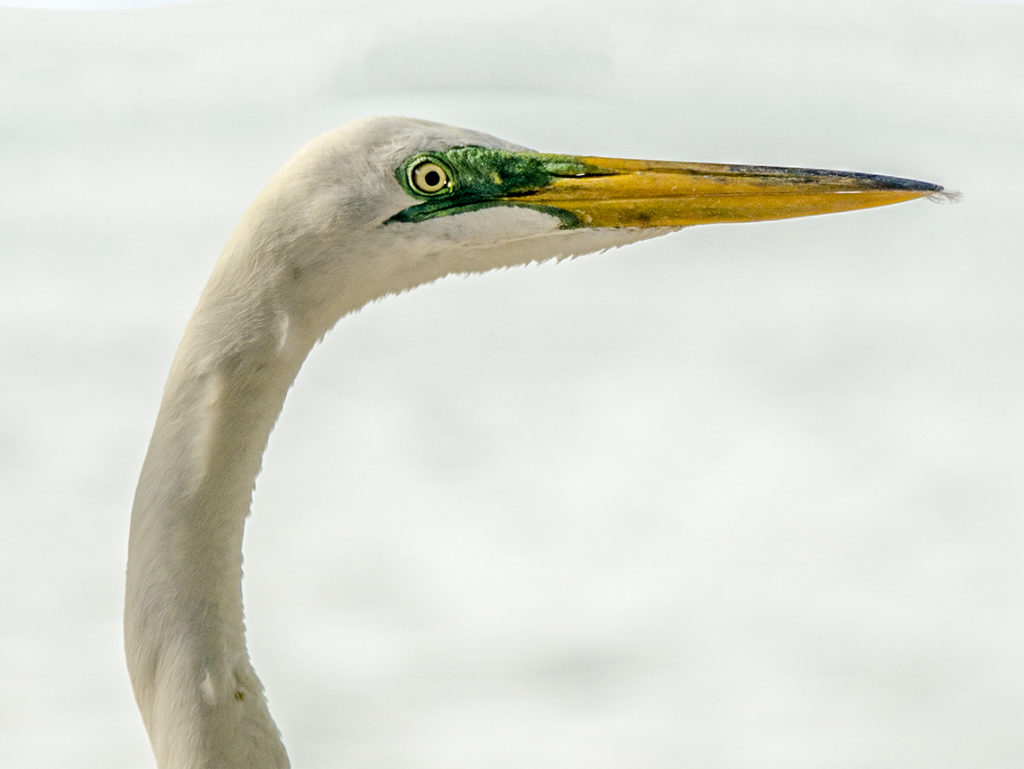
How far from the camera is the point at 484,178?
3.49ft

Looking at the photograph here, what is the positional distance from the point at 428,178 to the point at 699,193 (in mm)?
255

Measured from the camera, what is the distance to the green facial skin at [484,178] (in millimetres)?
1017

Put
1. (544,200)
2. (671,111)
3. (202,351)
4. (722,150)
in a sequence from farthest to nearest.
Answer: (671,111) → (722,150) → (544,200) → (202,351)

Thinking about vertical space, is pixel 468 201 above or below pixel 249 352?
above

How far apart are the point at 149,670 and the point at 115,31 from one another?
3.78m

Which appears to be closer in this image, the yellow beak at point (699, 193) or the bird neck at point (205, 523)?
the bird neck at point (205, 523)

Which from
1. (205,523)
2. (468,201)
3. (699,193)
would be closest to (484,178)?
(468,201)

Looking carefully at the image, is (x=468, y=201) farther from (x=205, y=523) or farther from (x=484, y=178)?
(x=205, y=523)

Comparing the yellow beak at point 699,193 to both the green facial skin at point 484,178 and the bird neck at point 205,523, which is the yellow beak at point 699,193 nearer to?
the green facial skin at point 484,178

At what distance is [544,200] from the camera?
109 cm

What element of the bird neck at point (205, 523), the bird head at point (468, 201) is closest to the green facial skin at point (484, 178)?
the bird head at point (468, 201)

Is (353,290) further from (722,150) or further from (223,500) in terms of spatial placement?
(722,150)

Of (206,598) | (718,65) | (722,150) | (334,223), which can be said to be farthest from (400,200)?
(718,65)

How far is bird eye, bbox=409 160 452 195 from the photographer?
1.01m
